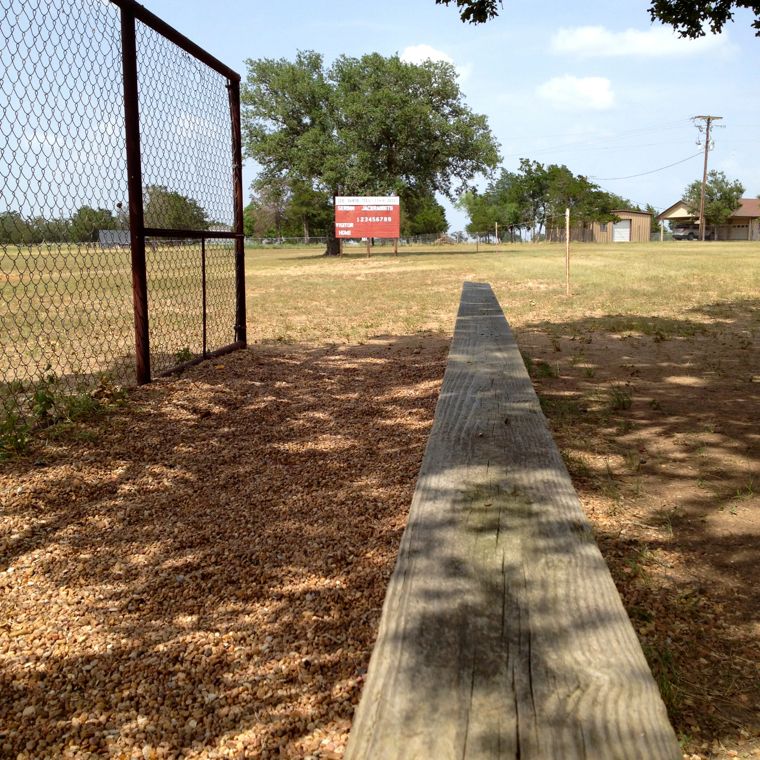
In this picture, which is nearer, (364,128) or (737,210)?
(364,128)

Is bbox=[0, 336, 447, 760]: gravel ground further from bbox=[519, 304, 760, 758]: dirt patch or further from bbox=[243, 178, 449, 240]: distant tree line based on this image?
bbox=[243, 178, 449, 240]: distant tree line

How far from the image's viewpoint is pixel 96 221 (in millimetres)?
5070

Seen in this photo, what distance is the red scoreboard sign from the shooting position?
112 feet

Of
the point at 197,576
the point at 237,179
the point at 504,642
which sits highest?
the point at 237,179

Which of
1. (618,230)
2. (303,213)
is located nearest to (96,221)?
(303,213)

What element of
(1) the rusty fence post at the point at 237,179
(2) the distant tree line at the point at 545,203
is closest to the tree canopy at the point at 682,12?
(1) the rusty fence post at the point at 237,179

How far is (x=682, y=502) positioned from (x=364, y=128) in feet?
124

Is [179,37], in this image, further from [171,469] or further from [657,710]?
[657,710]

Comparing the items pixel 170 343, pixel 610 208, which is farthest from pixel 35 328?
pixel 610 208

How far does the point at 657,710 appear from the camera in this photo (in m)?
1.15

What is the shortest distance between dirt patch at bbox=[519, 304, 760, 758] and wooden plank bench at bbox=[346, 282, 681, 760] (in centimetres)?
70

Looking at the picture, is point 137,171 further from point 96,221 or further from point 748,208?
point 748,208

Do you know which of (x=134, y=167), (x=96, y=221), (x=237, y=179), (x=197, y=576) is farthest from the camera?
(x=237, y=179)

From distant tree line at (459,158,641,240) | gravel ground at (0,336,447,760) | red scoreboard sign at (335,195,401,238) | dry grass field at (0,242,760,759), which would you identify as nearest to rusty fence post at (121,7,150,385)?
dry grass field at (0,242,760,759)
